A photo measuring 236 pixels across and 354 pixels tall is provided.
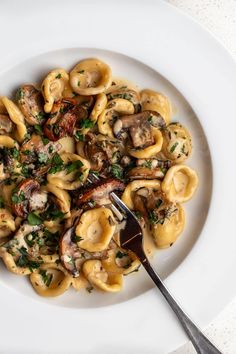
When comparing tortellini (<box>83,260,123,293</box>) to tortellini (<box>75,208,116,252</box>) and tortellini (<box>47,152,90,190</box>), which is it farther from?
tortellini (<box>47,152,90,190</box>)

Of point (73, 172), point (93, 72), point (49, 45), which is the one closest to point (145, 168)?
point (73, 172)

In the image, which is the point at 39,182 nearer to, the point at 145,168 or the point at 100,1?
the point at 145,168

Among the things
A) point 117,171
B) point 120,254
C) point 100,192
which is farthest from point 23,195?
point 120,254

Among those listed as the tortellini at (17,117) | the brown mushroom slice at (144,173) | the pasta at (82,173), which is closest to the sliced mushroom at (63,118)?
the pasta at (82,173)

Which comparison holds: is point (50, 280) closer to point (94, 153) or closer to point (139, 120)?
point (94, 153)

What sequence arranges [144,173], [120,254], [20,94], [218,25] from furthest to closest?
[218,25] → [120,254] → [144,173] → [20,94]

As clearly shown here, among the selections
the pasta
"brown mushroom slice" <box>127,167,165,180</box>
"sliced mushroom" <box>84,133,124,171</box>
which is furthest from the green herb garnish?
"brown mushroom slice" <box>127,167,165,180</box>
